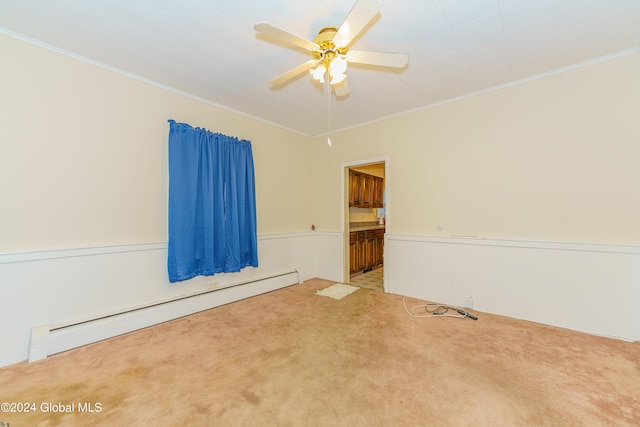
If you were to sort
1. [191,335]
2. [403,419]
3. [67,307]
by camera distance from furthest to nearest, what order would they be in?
[191,335], [67,307], [403,419]

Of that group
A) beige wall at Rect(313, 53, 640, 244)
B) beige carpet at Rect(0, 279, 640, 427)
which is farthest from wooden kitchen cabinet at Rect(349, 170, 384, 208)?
beige carpet at Rect(0, 279, 640, 427)

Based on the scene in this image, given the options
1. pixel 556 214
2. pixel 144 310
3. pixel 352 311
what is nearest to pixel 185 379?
pixel 144 310

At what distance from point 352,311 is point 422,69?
9.62 ft

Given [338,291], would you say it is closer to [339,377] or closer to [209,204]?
[339,377]

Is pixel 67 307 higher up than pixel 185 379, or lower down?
higher up

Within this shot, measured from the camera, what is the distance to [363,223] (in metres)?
5.85

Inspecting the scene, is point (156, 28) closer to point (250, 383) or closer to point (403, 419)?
point (250, 383)

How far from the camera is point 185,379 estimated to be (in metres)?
1.90

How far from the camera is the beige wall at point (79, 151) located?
2.15 meters

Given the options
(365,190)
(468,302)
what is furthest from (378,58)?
(365,190)

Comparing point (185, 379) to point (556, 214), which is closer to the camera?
point (185, 379)

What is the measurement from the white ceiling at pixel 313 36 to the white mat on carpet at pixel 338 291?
9.39ft

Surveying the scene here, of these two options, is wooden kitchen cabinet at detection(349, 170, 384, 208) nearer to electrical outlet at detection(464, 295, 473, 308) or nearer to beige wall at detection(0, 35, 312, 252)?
electrical outlet at detection(464, 295, 473, 308)

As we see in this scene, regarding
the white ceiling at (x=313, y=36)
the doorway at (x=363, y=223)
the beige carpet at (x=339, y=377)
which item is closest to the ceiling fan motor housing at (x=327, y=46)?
the white ceiling at (x=313, y=36)
